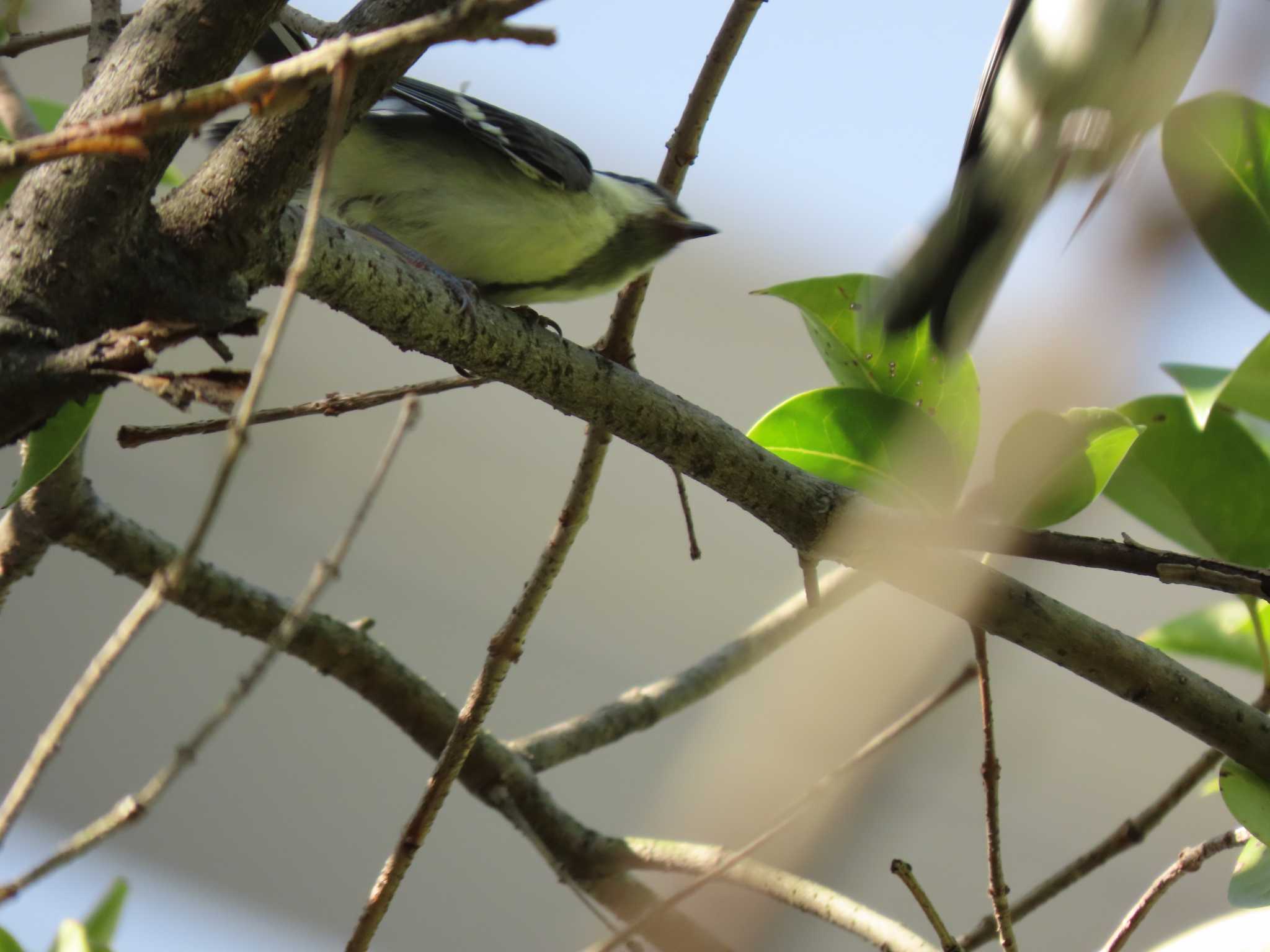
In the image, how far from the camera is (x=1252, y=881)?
69 centimetres

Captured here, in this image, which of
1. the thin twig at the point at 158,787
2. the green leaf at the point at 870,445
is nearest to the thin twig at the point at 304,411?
the thin twig at the point at 158,787

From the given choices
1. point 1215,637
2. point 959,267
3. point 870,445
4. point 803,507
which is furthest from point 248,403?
point 1215,637

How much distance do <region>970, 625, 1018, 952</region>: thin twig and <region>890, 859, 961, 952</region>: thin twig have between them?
52 mm

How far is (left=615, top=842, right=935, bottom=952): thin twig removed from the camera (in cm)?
77

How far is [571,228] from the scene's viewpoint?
4.60 feet

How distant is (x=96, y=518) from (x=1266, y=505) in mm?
968

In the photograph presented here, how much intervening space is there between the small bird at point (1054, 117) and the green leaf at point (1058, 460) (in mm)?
355

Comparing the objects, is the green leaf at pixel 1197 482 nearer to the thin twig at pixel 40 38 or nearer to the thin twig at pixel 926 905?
the thin twig at pixel 926 905

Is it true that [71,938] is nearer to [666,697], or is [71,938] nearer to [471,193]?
[666,697]

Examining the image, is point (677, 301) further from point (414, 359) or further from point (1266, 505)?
point (1266, 505)

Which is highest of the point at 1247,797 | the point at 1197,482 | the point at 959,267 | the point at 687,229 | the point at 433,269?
the point at 687,229

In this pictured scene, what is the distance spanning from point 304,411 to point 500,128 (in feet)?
2.48

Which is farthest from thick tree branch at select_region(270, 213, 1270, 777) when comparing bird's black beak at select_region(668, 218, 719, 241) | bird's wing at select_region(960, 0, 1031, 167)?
bird's black beak at select_region(668, 218, 719, 241)

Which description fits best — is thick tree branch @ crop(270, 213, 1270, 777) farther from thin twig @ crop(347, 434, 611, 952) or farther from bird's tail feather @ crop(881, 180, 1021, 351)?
bird's tail feather @ crop(881, 180, 1021, 351)
